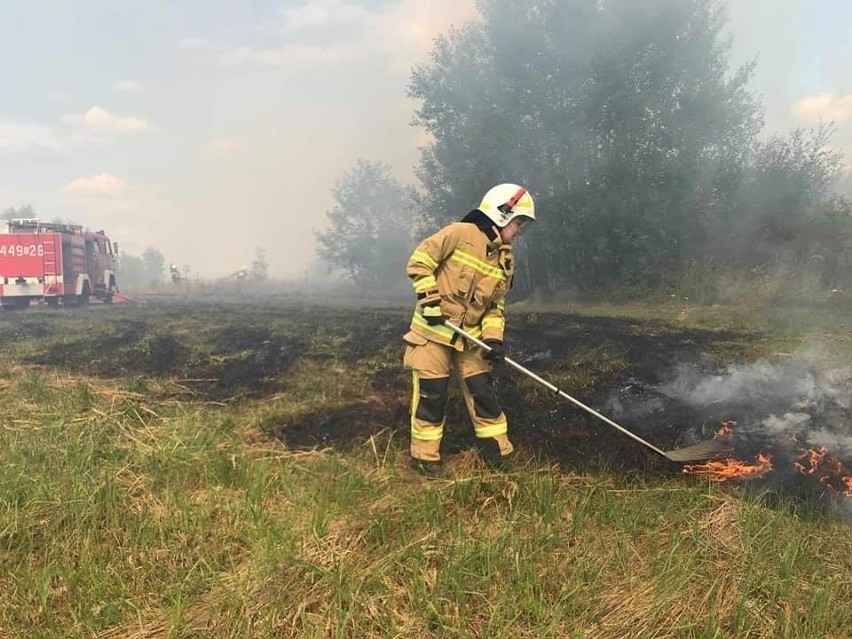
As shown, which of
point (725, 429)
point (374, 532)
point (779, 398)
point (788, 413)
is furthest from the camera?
point (779, 398)

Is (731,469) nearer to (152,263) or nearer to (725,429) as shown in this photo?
(725,429)

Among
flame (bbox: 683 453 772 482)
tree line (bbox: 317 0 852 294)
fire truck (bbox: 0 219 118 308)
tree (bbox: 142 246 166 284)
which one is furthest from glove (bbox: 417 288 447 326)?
tree (bbox: 142 246 166 284)

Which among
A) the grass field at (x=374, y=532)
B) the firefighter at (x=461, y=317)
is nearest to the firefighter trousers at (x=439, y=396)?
the firefighter at (x=461, y=317)

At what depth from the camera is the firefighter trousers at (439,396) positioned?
3.90m

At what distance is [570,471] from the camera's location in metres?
3.81

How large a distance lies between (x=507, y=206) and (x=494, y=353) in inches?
41.4

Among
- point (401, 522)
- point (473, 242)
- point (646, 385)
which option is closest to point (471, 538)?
point (401, 522)

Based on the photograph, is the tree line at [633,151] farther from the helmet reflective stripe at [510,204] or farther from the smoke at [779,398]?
the helmet reflective stripe at [510,204]

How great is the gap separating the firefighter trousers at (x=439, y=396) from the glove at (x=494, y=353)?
0.07 meters

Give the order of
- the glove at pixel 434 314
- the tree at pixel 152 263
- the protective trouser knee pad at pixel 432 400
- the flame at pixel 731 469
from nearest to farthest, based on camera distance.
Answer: the flame at pixel 731 469 < the glove at pixel 434 314 < the protective trouser knee pad at pixel 432 400 < the tree at pixel 152 263

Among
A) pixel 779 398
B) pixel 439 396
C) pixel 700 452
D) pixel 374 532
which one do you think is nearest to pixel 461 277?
pixel 439 396

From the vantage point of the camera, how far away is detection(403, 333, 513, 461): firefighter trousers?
390 centimetres

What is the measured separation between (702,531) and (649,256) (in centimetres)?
1336

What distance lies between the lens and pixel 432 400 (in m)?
3.89
